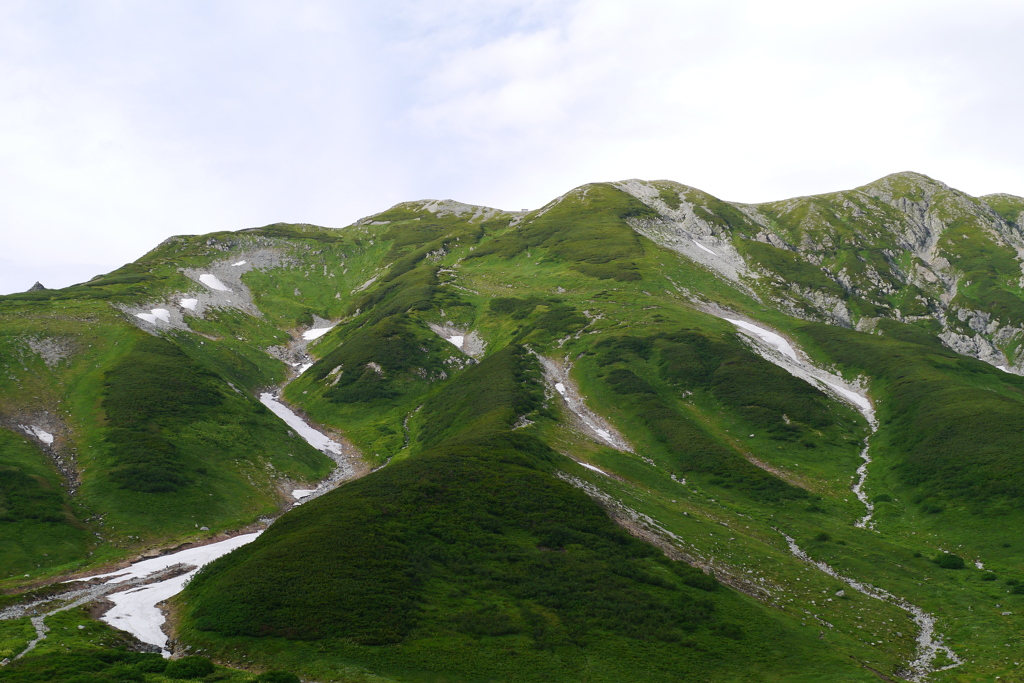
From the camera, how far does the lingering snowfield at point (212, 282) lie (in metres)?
159

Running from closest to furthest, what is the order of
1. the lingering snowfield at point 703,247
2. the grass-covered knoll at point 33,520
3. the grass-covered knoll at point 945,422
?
1. the grass-covered knoll at point 33,520
2. the grass-covered knoll at point 945,422
3. the lingering snowfield at point 703,247

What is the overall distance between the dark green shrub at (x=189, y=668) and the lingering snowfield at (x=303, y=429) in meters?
60.8

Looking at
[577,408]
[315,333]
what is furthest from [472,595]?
[315,333]

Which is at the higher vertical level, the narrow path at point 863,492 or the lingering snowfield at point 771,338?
the lingering snowfield at point 771,338

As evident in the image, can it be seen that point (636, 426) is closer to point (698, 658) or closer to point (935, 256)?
point (698, 658)

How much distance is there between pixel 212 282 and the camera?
16200cm

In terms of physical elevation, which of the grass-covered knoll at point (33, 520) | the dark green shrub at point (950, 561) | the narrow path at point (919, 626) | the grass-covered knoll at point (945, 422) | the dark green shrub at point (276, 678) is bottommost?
the dark green shrub at point (950, 561)

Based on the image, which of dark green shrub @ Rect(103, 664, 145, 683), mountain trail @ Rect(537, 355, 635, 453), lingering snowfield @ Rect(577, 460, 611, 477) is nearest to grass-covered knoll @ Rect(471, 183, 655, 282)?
mountain trail @ Rect(537, 355, 635, 453)

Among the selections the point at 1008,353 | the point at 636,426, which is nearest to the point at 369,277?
the point at 636,426

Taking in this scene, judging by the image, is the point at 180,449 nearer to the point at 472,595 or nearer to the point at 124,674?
the point at 124,674

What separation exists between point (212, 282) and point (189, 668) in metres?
154

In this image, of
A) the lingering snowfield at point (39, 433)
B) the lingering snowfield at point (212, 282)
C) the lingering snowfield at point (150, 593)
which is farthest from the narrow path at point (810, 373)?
the lingering snowfield at point (212, 282)

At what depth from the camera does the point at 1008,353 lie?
142 m

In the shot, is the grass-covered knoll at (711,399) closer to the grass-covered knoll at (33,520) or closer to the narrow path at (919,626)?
the narrow path at (919,626)
